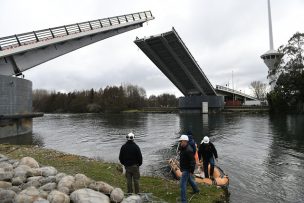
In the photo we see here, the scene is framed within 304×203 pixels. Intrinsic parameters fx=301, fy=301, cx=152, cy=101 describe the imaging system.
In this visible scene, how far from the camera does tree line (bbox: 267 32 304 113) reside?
200ft

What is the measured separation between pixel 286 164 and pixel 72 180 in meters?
12.4

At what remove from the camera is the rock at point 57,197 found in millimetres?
6500

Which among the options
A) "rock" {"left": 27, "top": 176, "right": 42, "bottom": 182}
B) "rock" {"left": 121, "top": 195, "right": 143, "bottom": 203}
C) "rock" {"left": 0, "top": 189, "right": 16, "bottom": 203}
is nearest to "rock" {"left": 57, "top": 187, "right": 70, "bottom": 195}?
"rock" {"left": 0, "top": 189, "right": 16, "bottom": 203}

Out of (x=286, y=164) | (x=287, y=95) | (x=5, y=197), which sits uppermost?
(x=287, y=95)

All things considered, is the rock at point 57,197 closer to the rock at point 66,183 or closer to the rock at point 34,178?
the rock at point 66,183

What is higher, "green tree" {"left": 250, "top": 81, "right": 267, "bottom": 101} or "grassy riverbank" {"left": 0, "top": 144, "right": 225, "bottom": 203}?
"green tree" {"left": 250, "top": 81, "right": 267, "bottom": 101}

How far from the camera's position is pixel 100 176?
1040cm

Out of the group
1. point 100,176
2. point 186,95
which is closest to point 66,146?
point 100,176

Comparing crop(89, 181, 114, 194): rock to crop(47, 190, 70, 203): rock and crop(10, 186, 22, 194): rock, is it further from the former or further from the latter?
crop(10, 186, 22, 194): rock

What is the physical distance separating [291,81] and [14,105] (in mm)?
53538

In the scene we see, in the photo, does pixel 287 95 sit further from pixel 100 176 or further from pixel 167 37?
pixel 100 176

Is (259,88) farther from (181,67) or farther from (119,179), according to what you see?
(119,179)

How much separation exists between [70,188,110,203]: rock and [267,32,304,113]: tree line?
6093 cm

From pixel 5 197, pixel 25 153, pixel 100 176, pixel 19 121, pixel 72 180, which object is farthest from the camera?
pixel 19 121
